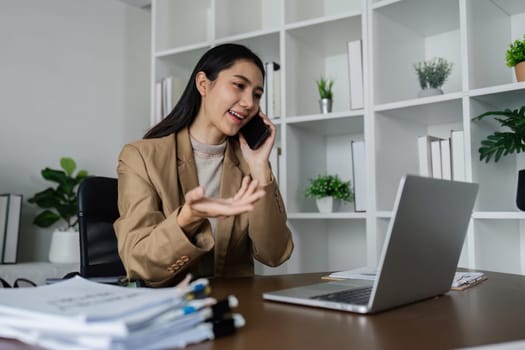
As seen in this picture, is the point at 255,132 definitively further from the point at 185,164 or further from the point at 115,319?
the point at 115,319

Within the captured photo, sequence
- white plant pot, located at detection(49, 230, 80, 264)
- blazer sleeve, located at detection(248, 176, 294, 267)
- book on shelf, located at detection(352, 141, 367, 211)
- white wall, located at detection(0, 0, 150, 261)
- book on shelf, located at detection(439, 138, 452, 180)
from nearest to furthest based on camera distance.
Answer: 1. blazer sleeve, located at detection(248, 176, 294, 267)
2. book on shelf, located at detection(439, 138, 452, 180)
3. book on shelf, located at detection(352, 141, 367, 211)
4. white plant pot, located at detection(49, 230, 80, 264)
5. white wall, located at detection(0, 0, 150, 261)

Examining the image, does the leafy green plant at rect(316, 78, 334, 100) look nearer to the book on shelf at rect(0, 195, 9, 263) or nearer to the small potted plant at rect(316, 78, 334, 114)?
the small potted plant at rect(316, 78, 334, 114)

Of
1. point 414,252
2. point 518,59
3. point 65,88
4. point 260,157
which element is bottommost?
point 414,252

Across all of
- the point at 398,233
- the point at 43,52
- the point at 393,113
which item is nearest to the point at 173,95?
the point at 43,52

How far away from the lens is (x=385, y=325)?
70 cm

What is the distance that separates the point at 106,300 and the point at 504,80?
6.50 feet

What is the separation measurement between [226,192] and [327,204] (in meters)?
0.78

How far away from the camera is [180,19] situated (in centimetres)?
281

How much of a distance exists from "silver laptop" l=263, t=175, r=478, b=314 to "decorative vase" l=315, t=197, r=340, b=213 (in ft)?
4.14

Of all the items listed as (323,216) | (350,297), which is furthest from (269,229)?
(323,216)

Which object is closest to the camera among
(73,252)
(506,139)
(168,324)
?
(168,324)

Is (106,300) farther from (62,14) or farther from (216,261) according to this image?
(62,14)

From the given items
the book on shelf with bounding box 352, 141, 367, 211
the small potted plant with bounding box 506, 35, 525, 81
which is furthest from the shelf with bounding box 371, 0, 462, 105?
the small potted plant with bounding box 506, 35, 525, 81

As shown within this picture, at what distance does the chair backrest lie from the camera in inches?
58.6
